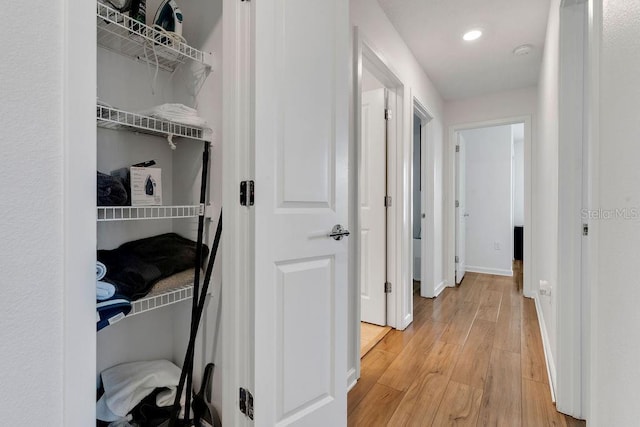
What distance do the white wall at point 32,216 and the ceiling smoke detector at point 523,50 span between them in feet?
10.8

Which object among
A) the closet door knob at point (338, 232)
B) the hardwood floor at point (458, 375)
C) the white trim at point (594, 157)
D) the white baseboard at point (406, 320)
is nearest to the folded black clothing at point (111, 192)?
the closet door knob at point (338, 232)

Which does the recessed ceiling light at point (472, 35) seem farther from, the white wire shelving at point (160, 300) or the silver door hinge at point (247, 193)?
the white wire shelving at point (160, 300)

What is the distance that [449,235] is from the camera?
3.92 m

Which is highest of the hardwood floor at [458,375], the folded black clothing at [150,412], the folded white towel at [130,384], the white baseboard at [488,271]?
the folded white towel at [130,384]

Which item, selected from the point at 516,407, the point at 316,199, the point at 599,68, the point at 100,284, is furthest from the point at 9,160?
the point at 516,407

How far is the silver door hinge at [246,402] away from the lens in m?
A: 1.03

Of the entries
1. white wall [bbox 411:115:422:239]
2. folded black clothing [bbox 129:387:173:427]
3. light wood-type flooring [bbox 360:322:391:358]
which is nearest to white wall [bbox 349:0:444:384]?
light wood-type flooring [bbox 360:322:391:358]

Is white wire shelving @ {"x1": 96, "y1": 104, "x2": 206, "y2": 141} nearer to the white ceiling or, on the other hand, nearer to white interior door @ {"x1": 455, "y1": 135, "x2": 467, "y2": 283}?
the white ceiling

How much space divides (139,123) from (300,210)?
2.32ft

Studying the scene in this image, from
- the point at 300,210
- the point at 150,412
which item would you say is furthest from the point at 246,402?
the point at 300,210

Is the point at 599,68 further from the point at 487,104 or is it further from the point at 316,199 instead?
the point at 487,104

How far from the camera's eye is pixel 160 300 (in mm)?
1169

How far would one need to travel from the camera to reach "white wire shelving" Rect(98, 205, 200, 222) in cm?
102

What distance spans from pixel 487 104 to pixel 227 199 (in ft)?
12.5
